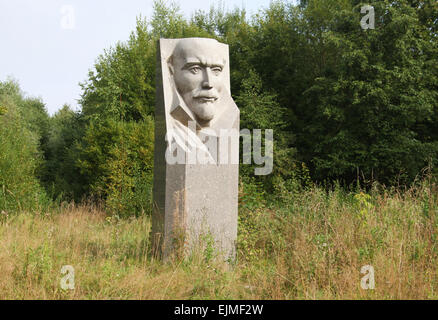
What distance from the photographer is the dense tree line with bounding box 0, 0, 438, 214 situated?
37.0 feet

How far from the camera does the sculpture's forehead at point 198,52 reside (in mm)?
4992

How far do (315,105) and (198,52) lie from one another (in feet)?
34.2

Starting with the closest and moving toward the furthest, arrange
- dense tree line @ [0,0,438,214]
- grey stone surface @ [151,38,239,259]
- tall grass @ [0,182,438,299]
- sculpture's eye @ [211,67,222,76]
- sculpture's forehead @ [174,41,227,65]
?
tall grass @ [0,182,438,299]
grey stone surface @ [151,38,239,259]
sculpture's forehead @ [174,41,227,65]
sculpture's eye @ [211,67,222,76]
dense tree line @ [0,0,438,214]

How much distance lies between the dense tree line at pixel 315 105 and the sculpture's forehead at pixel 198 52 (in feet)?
16.3

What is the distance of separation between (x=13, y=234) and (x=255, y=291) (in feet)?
13.0

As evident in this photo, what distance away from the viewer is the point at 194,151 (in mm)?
4824

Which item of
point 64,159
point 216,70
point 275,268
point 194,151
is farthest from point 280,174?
point 64,159

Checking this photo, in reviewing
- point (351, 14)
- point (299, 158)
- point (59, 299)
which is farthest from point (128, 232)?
point (351, 14)

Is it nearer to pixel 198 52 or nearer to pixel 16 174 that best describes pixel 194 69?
pixel 198 52

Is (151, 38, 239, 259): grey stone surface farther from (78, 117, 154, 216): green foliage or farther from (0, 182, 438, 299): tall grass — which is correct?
(78, 117, 154, 216): green foliage

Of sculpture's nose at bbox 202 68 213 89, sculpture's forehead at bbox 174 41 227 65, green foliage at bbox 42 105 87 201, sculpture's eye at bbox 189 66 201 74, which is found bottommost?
green foliage at bbox 42 105 87 201

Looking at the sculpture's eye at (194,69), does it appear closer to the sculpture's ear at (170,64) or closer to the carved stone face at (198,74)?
the carved stone face at (198,74)

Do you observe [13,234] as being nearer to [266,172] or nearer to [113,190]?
[113,190]

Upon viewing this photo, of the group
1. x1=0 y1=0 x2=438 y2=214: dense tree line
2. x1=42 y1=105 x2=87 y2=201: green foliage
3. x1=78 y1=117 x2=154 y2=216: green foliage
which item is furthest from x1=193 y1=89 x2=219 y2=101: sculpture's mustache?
x1=42 y1=105 x2=87 y2=201: green foliage
